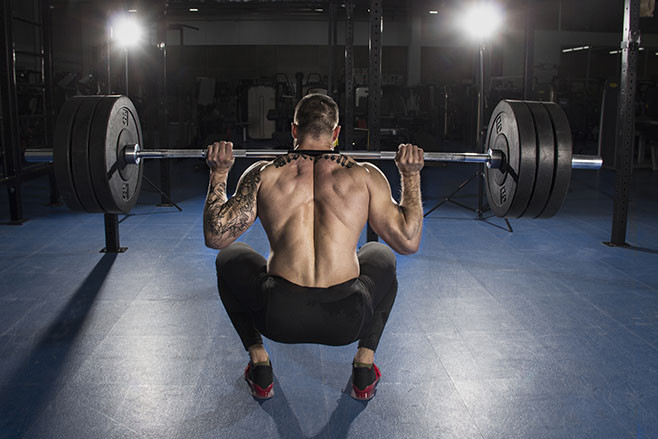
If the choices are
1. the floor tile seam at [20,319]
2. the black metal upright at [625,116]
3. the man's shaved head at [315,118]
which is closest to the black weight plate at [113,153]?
the floor tile seam at [20,319]

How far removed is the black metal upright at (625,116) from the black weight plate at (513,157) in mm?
1752

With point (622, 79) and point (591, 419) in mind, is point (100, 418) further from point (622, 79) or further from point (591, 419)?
→ point (622, 79)

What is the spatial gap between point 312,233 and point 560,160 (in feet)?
3.11

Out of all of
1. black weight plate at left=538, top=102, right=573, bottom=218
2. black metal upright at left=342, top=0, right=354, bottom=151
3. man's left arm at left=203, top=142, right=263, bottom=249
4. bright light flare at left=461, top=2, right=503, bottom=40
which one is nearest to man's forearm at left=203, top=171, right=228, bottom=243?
man's left arm at left=203, top=142, right=263, bottom=249

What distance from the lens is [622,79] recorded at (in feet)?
12.2

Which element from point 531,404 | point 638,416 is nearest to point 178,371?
point 531,404

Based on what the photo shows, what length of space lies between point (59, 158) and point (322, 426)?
1232 millimetres

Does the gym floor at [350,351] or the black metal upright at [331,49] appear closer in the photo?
the gym floor at [350,351]

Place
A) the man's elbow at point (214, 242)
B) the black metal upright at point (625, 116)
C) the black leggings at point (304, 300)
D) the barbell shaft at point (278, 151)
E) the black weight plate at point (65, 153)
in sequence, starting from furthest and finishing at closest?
the black metal upright at point (625, 116), the barbell shaft at point (278, 151), the black weight plate at point (65, 153), the man's elbow at point (214, 242), the black leggings at point (304, 300)

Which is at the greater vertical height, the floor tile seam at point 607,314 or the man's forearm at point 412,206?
the man's forearm at point 412,206

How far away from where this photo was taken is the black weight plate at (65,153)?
2.07 metres

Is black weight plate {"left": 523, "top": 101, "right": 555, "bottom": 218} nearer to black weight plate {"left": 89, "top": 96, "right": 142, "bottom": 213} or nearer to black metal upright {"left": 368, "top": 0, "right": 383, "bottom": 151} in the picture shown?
black metal upright {"left": 368, "top": 0, "right": 383, "bottom": 151}

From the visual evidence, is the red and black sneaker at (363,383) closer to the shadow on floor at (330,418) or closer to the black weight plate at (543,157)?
the shadow on floor at (330,418)

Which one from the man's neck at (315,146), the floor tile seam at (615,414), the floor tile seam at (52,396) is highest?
the man's neck at (315,146)
